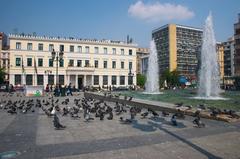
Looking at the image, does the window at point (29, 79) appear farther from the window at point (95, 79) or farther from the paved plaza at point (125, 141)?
the paved plaza at point (125, 141)

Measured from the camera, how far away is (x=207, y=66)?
26.4 meters

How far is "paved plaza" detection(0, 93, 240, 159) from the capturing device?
6.50m

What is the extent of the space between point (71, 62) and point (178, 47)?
2972 inches

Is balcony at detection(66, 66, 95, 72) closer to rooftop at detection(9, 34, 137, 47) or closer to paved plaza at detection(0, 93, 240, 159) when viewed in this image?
rooftop at detection(9, 34, 137, 47)

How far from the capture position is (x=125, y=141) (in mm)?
7863

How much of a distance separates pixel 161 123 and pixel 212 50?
1899 centimetres

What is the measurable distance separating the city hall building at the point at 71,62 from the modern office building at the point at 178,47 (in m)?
53.1

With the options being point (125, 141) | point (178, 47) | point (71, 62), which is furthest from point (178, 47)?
point (125, 141)

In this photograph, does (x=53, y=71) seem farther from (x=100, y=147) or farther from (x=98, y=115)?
(x=100, y=147)

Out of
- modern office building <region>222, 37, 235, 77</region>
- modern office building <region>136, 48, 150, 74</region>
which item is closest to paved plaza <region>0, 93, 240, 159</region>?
modern office building <region>222, 37, 235, 77</region>

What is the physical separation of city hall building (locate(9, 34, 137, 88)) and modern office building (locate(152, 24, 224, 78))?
5273cm

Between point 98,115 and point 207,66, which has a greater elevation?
point 207,66

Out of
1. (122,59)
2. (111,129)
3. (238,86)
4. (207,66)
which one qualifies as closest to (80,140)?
(111,129)

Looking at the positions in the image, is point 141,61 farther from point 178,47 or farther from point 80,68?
point 80,68
